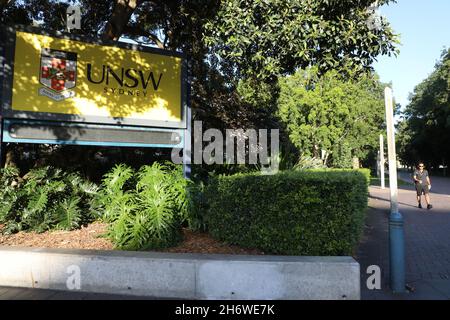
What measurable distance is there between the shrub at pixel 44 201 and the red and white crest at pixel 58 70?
1615mm

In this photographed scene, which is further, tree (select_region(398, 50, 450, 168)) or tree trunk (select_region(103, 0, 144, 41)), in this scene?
tree (select_region(398, 50, 450, 168))

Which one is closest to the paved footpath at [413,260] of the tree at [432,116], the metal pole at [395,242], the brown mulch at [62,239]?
the metal pole at [395,242]

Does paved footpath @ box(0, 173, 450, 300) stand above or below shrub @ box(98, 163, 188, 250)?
below

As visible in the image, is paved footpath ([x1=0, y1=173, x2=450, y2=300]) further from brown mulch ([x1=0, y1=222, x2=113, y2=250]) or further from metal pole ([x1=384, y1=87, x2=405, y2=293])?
brown mulch ([x1=0, y1=222, x2=113, y2=250])

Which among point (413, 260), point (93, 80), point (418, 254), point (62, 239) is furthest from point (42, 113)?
point (418, 254)

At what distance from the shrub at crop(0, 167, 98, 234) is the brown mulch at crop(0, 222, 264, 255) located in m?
0.17

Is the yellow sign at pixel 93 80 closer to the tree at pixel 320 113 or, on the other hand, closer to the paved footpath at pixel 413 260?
the paved footpath at pixel 413 260

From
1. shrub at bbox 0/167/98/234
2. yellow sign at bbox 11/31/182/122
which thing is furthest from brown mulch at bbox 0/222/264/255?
yellow sign at bbox 11/31/182/122

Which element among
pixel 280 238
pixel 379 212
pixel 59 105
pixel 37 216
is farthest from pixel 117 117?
pixel 379 212

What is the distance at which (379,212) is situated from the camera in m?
12.6

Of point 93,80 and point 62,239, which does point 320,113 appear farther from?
point 62,239

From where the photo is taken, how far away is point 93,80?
23.3 feet

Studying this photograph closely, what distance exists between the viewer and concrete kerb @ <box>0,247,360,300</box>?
4.58 metres
